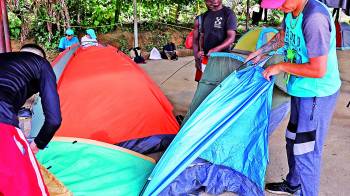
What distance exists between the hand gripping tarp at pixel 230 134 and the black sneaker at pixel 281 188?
0.19m

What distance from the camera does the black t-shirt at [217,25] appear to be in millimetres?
3307

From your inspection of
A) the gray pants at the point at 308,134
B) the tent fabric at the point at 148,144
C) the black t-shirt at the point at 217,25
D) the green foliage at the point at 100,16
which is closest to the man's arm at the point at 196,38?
the black t-shirt at the point at 217,25

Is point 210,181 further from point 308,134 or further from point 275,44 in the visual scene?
point 275,44

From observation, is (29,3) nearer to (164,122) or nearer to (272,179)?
(164,122)

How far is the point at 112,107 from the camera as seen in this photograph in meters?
3.01

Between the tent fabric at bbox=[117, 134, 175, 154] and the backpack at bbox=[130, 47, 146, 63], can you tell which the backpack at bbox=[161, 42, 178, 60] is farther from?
the tent fabric at bbox=[117, 134, 175, 154]

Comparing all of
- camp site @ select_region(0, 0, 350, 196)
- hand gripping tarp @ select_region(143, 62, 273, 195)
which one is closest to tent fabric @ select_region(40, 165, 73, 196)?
camp site @ select_region(0, 0, 350, 196)

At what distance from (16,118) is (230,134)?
1283mm

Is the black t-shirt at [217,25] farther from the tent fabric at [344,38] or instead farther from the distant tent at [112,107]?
the tent fabric at [344,38]

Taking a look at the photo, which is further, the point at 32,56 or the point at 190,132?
the point at 190,132

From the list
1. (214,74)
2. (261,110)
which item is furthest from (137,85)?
(261,110)

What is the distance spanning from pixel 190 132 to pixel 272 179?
94 cm

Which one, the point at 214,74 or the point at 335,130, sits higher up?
the point at 214,74

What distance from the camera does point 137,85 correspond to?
3166 millimetres
